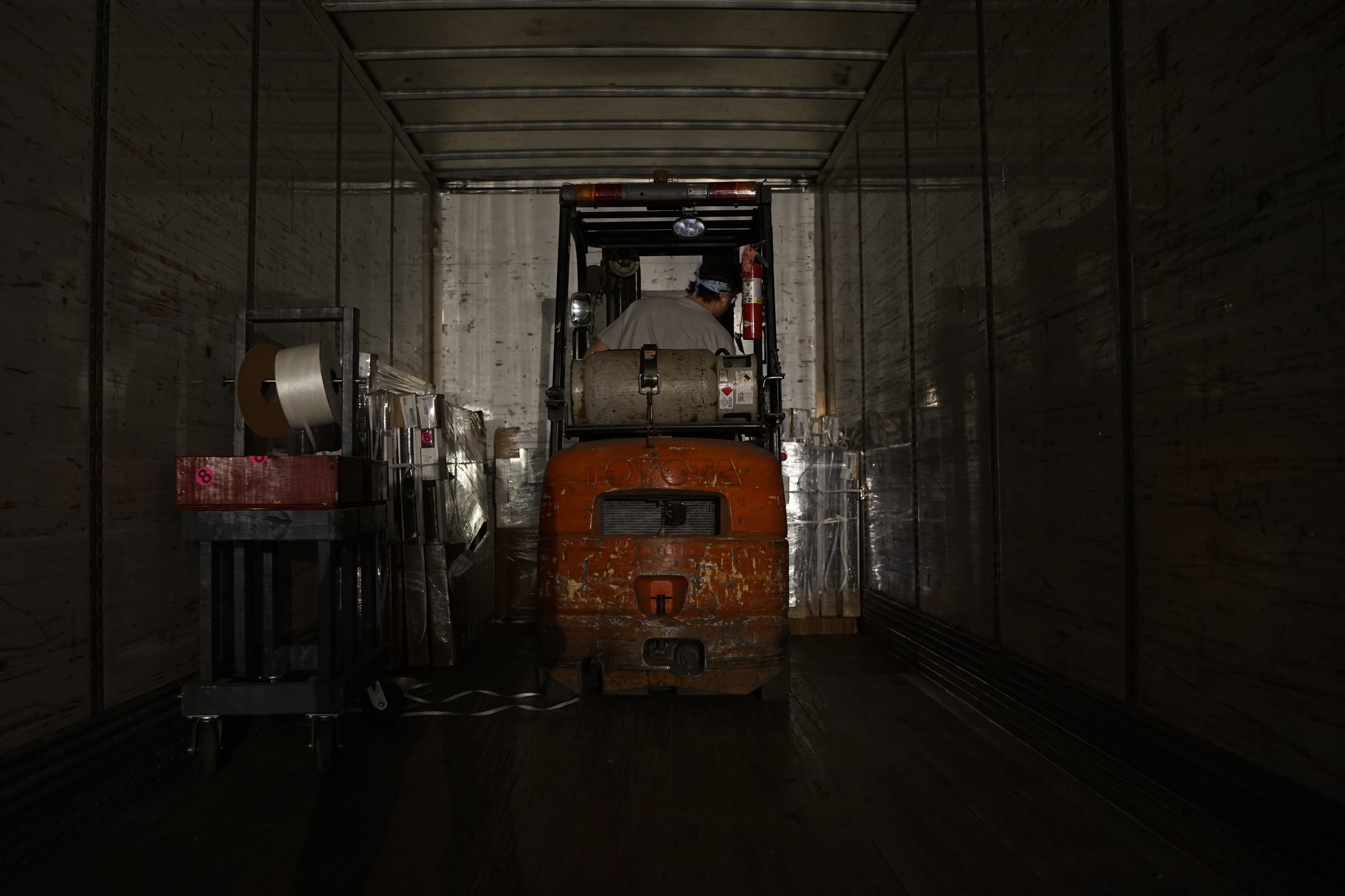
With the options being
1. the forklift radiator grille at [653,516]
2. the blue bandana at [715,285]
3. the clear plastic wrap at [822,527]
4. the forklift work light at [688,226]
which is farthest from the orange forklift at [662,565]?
the clear plastic wrap at [822,527]

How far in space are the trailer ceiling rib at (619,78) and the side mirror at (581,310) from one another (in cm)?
176

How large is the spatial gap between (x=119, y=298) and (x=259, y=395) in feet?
2.03

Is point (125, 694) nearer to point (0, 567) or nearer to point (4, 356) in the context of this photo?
point (0, 567)

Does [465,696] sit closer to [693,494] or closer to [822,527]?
[693,494]

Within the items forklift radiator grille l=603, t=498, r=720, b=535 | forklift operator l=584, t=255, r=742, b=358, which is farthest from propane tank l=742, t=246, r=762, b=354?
forklift radiator grille l=603, t=498, r=720, b=535

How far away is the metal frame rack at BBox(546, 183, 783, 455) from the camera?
4.23 metres

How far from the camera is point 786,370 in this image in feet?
25.1

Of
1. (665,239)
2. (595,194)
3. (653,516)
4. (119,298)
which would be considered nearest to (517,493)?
(665,239)

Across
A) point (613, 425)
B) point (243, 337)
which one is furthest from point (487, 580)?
point (243, 337)

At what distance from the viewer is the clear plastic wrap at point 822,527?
5.86 meters

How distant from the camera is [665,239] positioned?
18.1ft

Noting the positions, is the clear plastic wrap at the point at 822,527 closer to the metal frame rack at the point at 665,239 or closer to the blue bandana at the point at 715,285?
the metal frame rack at the point at 665,239

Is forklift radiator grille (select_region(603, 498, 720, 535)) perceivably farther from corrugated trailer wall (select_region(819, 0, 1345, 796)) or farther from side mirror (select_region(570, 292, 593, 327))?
side mirror (select_region(570, 292, 593, 327))

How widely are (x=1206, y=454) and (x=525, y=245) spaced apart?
665 cm
